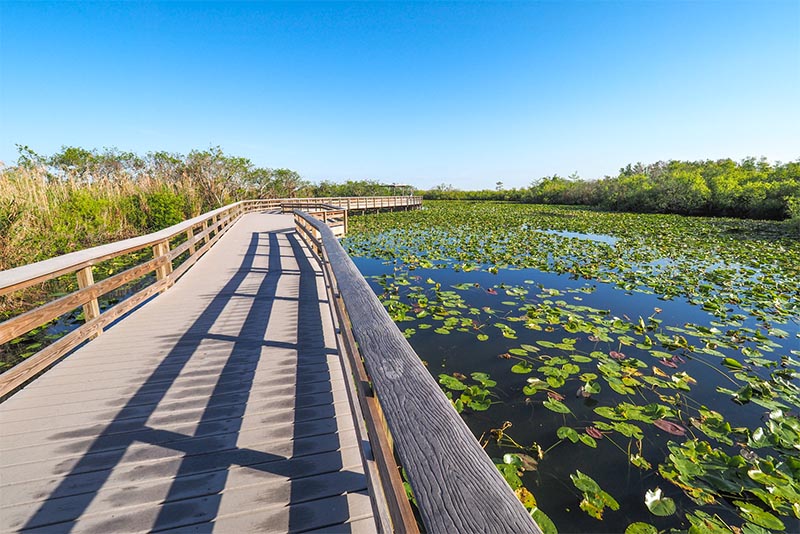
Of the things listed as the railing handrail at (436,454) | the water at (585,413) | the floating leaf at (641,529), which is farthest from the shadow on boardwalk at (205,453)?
the floating leaf at (641,529)

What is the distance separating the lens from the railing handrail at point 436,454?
0.63 meters

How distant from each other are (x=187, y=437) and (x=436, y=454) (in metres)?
1.94

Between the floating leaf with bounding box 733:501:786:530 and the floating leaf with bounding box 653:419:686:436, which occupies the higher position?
the floating leaf with bounding box 733:501:786:530

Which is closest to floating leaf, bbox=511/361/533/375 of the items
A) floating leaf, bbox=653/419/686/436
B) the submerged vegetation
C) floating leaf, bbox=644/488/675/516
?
the submerged vegetation

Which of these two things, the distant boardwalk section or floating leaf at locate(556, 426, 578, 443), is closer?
the distant boardwalk section

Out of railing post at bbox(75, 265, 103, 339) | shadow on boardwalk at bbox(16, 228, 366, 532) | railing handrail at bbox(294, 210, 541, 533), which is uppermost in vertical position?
railing handrail at bbox(294, 210, 541, 533)

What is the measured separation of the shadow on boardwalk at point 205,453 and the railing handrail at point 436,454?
90 centimetres

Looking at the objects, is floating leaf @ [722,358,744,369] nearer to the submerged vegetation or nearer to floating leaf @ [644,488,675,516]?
the submerged vegetation

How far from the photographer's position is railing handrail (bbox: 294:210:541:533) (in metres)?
0.63

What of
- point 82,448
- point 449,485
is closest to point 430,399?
point 449,485

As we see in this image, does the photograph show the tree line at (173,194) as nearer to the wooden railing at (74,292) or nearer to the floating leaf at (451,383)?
the wooden railing at (74,292)

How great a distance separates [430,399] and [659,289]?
701 centimetres

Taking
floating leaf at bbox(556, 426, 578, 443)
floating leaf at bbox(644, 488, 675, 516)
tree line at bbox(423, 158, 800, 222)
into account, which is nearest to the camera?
floating leaf at bbox(644, 488, 675, 516)

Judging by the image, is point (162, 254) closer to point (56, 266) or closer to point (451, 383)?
point (56, 266)
